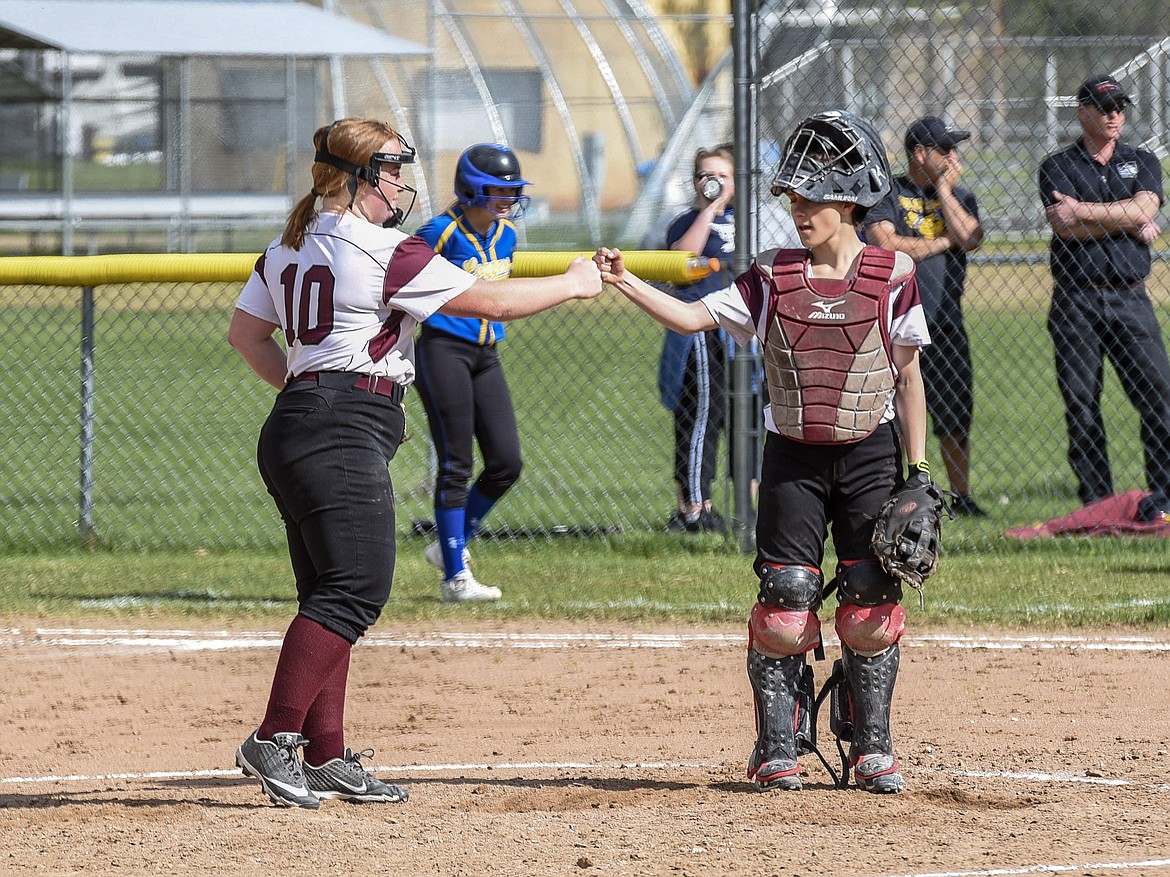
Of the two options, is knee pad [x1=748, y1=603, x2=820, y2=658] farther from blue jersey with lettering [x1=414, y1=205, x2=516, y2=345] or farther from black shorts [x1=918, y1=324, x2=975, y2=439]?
black shorts [x1=918, y1=324, x2=975, y2=439]

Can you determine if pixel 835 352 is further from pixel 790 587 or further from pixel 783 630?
pixel 783 630

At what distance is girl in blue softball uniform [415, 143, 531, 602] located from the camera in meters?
7.23

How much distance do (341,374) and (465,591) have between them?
3367mm

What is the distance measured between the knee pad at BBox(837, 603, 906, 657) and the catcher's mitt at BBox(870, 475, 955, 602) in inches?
5.4

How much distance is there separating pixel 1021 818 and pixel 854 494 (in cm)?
97

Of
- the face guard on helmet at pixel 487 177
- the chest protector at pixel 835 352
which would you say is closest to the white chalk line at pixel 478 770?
the chest protector at pixel 835 352

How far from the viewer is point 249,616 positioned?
7.38 m

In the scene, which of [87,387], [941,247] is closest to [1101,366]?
[941,247]

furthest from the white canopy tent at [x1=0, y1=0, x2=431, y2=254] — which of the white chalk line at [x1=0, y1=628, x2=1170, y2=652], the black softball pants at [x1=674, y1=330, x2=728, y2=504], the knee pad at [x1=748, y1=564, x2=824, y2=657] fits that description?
the knee pad at [x1=748, y1=564, x2=824, y2=657]

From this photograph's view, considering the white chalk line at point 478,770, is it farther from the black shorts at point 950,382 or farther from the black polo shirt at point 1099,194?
the black polo shirt at point 1099,194

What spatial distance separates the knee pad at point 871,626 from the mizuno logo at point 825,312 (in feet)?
2.65

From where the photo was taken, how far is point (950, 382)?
9.01 meters

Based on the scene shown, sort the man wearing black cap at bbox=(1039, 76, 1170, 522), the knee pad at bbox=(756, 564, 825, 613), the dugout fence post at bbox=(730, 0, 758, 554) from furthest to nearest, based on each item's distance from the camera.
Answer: the man wearing black cap at bbox=(1039, 76, 1170, 522) < the dugout fence post at bbox=(730, 0, 758, 554) < the knee pad at bbox=(756, 564, 825, 613)

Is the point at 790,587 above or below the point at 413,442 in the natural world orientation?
above
